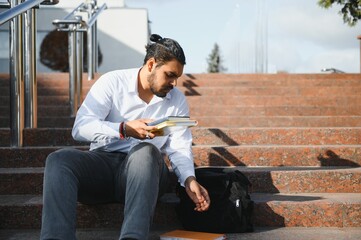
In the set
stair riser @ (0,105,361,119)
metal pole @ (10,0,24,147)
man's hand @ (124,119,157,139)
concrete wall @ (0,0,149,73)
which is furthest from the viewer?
concrete wall @ (0,0,149,73)

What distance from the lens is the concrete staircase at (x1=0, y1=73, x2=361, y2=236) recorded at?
3395mm

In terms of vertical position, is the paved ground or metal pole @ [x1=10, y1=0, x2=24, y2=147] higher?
metal pole @ [x1=10, y1=0, x2=24, y2=147]

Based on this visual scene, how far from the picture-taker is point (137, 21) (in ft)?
50.0

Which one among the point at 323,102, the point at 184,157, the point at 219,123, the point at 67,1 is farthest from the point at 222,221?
the point at 67,1

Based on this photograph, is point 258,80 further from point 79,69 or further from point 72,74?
point 72,74

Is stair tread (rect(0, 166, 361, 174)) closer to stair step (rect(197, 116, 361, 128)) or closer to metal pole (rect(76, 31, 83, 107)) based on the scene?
stair step (rect(197, 116, 361, 128))

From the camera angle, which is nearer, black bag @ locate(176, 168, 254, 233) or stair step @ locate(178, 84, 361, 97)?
black bag @ locate(176, 168, 254, 233)

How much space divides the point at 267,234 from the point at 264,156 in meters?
1.05

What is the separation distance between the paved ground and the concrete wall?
11.8m

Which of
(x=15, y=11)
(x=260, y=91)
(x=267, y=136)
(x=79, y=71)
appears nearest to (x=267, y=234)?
(x=267, y=136)

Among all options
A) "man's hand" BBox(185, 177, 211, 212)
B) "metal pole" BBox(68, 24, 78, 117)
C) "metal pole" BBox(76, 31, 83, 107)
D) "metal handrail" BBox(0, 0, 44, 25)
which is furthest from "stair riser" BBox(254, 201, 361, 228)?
"metal pole" BBox(76, 31, 83, 107)

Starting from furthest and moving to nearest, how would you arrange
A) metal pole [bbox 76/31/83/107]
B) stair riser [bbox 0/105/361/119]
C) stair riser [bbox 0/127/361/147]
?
A: stair riser [bbox 0/105/361/119] < metal pole [bbox 76/31/83/107] < stair riser [bbox 0/127/361/147]

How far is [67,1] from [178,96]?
15.0m

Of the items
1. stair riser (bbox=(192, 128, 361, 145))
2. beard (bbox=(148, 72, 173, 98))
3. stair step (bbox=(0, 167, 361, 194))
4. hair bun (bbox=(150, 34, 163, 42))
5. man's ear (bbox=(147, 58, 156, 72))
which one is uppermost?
hair bun (bbox=(150, 34, 163, 42))
